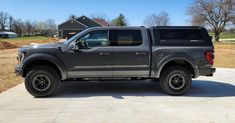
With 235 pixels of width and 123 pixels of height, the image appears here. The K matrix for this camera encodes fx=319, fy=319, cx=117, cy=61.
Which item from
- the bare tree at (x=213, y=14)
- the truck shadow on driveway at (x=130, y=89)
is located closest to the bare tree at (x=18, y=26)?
the bare tree at (x=213, y=14)

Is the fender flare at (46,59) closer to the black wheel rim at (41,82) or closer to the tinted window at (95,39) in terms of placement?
the black wheel rim at (41,82)

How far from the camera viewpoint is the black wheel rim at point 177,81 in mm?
8414

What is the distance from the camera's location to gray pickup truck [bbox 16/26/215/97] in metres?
8.14

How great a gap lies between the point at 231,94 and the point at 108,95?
333 cm

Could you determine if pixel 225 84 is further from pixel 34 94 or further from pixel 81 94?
pixel 34 94

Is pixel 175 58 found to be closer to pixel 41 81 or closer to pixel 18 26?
pixel 41 81

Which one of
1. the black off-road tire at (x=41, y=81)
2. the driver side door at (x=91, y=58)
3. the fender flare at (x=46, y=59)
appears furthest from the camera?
the driver side door at (x=91, y=58)

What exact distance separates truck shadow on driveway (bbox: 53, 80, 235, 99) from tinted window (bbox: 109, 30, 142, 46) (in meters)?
1.37

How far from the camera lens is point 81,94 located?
28.1ft

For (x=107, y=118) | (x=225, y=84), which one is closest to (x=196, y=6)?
(x=225, y=84)

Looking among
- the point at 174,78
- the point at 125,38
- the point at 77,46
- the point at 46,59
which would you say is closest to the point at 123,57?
the point at 125,38

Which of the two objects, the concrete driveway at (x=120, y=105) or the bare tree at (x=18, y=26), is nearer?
the concrete driveway at (x=120, y=105)

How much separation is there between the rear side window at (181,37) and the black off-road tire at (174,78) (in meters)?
0.67

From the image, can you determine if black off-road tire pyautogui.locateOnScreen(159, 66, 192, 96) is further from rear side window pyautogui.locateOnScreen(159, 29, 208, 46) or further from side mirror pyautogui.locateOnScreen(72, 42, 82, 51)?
side mirror pyautogui.locateOnScreen(72, 42, 82, 51)
